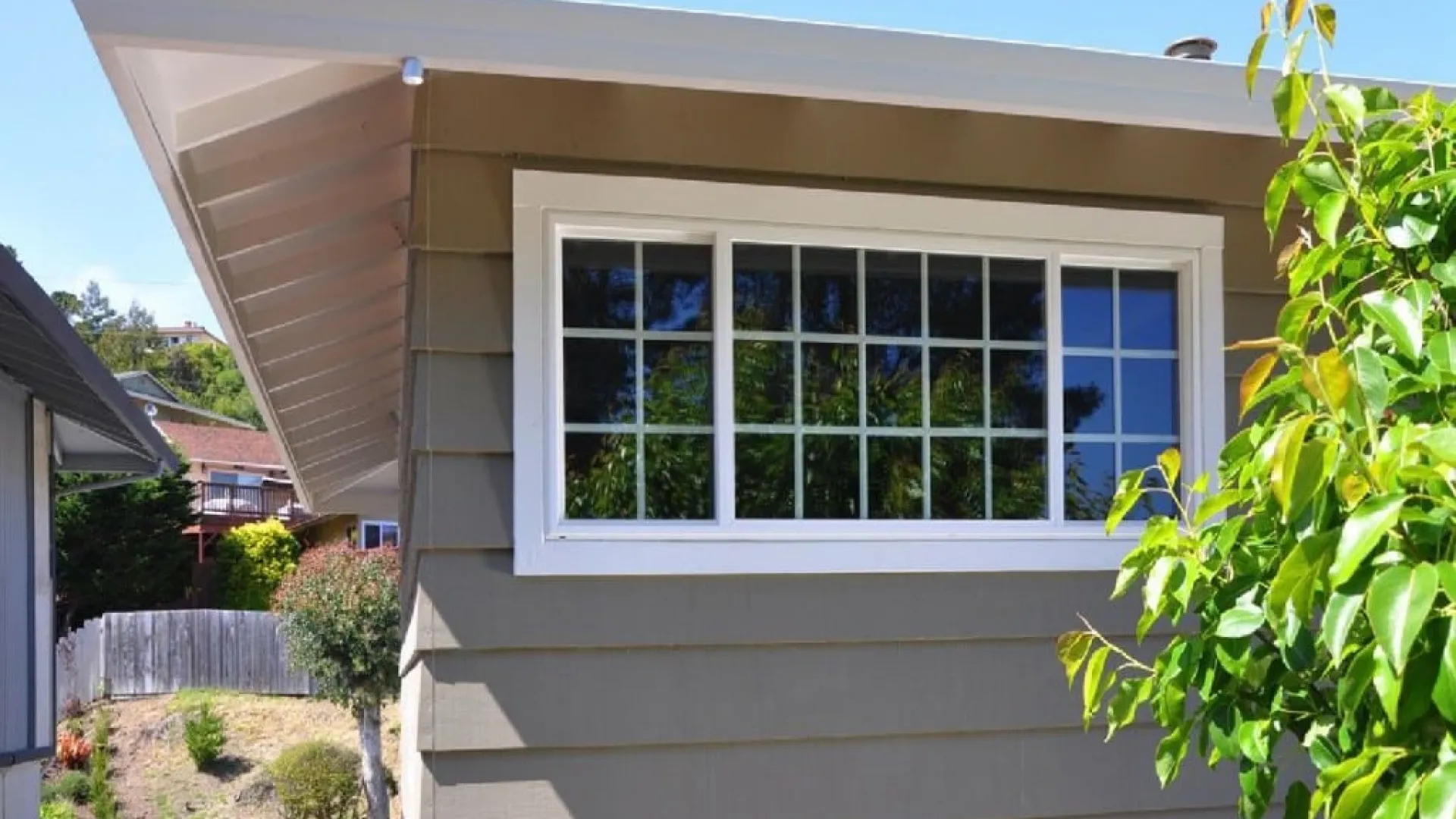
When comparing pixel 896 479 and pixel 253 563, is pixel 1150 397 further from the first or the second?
pixel 253 563

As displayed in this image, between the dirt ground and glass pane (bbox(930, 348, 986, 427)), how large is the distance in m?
12.7

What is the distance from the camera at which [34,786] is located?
8562 mm

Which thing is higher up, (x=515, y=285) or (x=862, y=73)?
(x=862, y=73)

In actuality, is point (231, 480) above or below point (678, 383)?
below

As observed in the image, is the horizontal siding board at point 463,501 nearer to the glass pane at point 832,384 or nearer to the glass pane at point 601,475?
the glass pane at point 601,475

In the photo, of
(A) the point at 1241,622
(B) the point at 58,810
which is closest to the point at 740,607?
(A) the point at 1241,622

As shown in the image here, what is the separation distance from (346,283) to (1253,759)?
393 cm

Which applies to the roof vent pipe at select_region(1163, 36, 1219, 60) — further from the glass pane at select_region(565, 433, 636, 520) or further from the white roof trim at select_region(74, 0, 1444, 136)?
the glass pane at select_region(565, 433, 636, 520)

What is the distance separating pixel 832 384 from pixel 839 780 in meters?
0.98

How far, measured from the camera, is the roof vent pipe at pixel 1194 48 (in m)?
3.38

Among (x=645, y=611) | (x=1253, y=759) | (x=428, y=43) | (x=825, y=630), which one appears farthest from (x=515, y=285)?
(x=1253, y=759)

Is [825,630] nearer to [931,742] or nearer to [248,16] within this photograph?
[931,742]

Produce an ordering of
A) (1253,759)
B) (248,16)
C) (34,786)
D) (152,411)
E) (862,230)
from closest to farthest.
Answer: (1253,759), (248,16), (862,230), (34,786), (152,411)

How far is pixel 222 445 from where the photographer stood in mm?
36844
